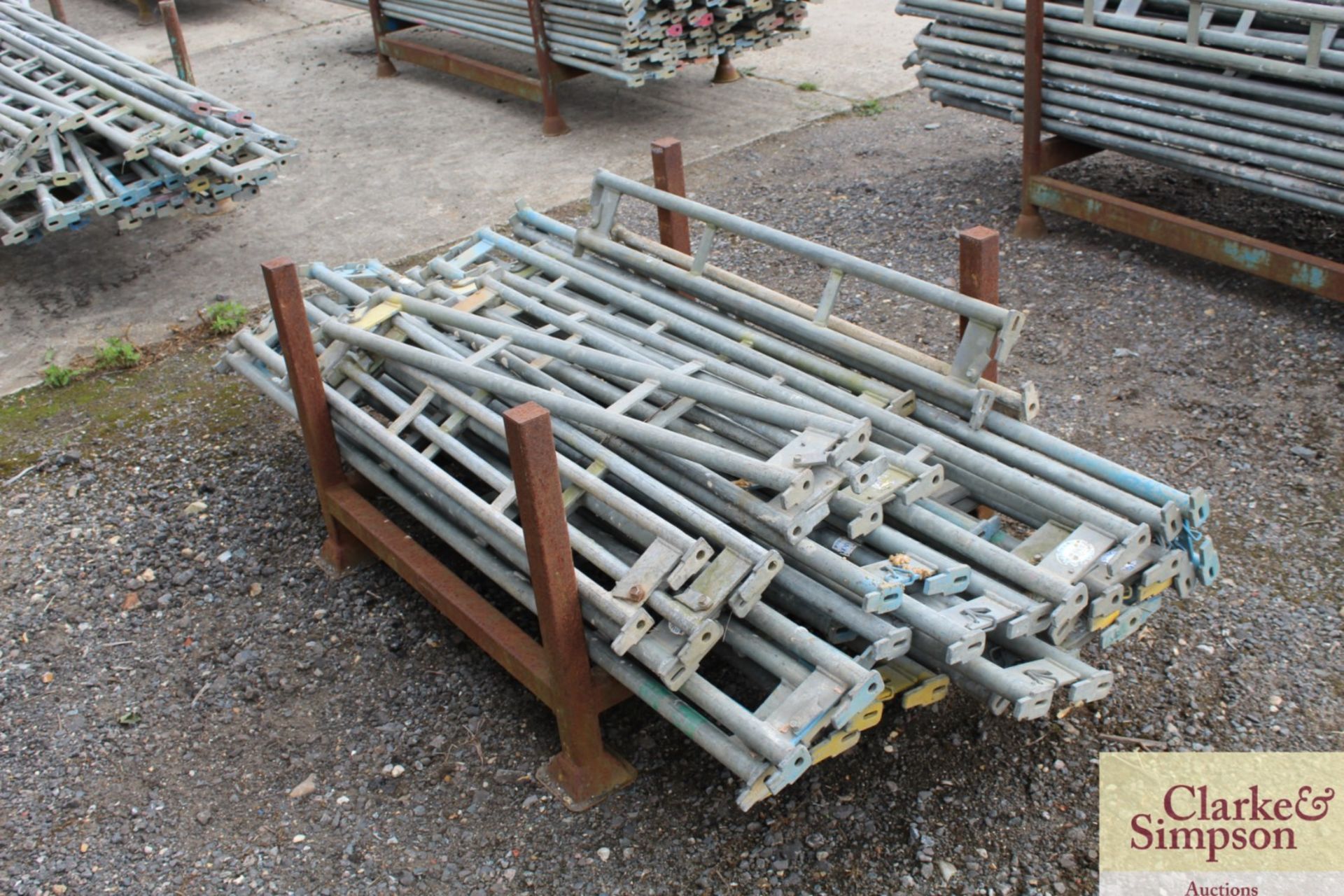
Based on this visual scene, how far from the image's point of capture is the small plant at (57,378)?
6473 mm

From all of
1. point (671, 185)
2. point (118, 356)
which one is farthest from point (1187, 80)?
point (118, 356)

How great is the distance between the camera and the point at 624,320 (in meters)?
4.46

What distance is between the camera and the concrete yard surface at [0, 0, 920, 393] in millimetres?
7441

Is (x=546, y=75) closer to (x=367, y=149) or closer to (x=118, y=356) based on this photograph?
(x=367, y=149)

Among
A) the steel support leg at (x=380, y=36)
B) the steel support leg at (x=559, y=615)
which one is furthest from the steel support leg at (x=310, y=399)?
the steel support leg at (x=380, y=36)

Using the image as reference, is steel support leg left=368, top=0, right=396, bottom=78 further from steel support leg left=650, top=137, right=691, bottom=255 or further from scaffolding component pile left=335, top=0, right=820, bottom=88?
steel support leg left=650, top=137, right=691, bottom=255

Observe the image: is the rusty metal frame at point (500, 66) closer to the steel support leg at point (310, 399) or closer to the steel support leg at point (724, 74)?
the steel support leg at point (724, 74)

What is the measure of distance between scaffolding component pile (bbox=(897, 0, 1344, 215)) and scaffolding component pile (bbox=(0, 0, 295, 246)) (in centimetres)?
421

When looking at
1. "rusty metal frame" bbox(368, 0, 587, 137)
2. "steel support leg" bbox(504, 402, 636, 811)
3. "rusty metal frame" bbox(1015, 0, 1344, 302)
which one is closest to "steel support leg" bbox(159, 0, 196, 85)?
"rusty metal frame" bbox(368, 0, 587, 137)

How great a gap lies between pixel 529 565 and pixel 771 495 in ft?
2.48

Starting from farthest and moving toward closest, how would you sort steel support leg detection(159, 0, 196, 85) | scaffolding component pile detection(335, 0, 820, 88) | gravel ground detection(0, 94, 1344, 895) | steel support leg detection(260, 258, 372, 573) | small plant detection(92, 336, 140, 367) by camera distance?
1. steel support leg detection(159, 0, 196, 85)
2. scaffolding component pile detection(335, 0, 820, 88)
3. small plant detection(92, 336, 140, 367)
4. steel support leg detection(260, 258, 372, 573)
5. gravel ground detection(0, 94, 1344, 895)

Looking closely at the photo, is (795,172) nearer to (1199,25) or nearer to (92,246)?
(1199,25)

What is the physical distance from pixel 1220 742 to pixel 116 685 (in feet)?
12.5

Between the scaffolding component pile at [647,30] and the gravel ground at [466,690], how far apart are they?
10.8ft
